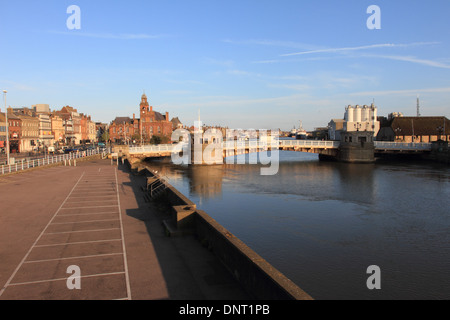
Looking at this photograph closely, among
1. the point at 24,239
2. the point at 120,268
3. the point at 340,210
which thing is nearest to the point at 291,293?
the point at 120,268

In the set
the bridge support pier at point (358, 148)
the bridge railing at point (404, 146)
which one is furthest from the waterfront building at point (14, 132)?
the bridge railing at point (404, 146)

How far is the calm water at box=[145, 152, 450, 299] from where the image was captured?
16531 millimetres

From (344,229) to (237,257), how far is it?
15.1 meters

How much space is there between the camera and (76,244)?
16453 mm

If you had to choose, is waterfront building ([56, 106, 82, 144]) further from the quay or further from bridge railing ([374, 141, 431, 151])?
the quay

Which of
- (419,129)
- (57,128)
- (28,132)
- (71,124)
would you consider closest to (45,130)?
(57,128)

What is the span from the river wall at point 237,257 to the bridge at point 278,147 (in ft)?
175

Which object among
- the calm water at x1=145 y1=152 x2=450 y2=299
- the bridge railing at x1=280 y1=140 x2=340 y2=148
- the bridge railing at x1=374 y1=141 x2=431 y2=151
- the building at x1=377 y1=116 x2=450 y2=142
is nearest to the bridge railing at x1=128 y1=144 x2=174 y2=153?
the calm water at x1=145 y1=152 x2=450 y2=299

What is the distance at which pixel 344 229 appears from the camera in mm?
25031

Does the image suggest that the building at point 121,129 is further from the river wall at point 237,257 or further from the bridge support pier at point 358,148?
the river wall at point 237,257
